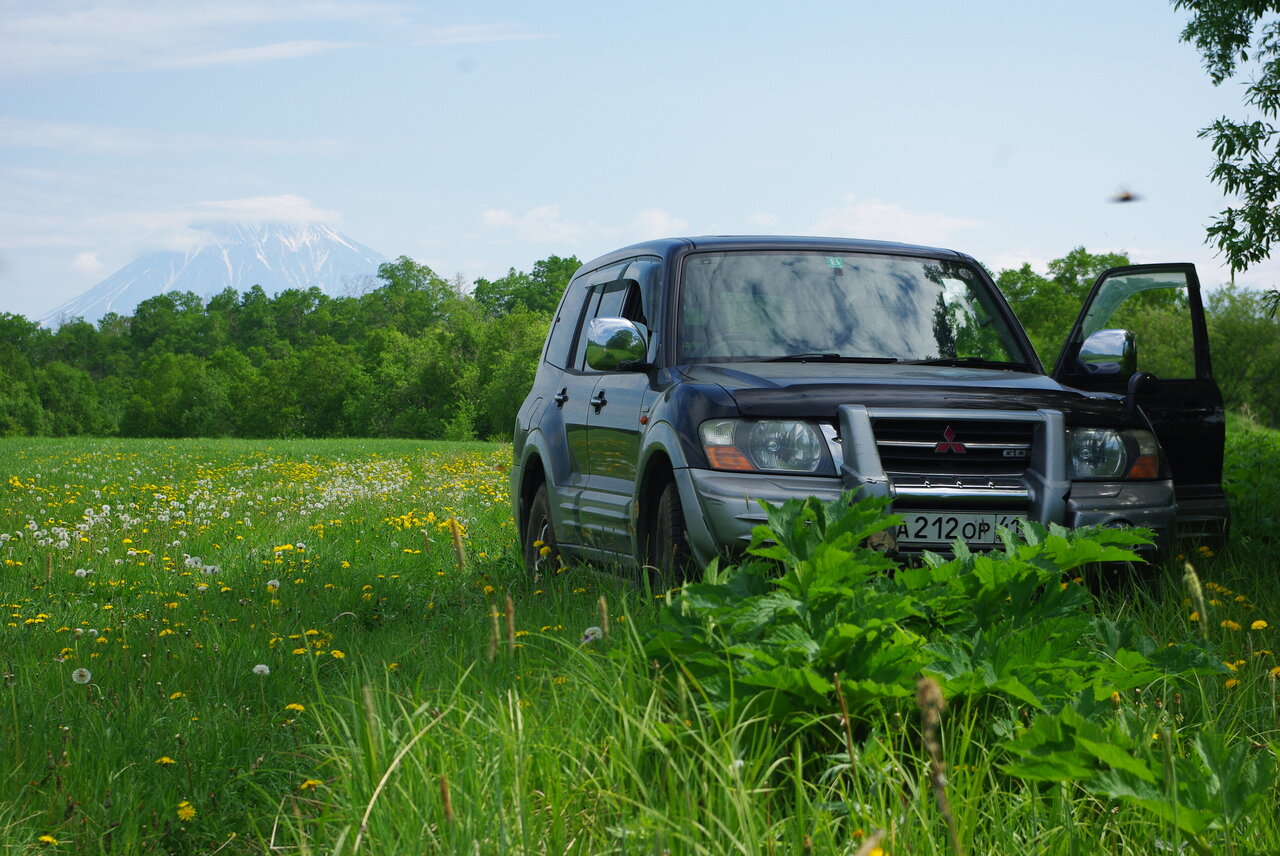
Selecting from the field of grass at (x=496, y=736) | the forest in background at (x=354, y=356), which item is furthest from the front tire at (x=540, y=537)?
the forest in background at (x=354, y=356)

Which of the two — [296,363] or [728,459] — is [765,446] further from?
[296,363]

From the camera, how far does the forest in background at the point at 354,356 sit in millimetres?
67938

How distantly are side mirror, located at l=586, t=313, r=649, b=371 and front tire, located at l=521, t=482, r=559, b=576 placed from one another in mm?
1432

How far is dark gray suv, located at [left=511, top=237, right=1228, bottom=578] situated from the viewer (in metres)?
4.85

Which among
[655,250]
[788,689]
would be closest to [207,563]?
[655,250]

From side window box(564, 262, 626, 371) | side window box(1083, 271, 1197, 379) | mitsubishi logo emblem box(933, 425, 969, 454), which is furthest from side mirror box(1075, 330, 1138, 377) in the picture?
side window box(1083, 271, 1197, 379)

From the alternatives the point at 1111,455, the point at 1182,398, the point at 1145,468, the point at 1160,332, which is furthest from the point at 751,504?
the point at 1160,332

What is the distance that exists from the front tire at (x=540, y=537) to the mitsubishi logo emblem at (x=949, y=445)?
2.47 m

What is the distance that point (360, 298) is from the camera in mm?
129750

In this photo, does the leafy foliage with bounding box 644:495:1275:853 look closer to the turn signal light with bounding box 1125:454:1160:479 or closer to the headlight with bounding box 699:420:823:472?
the headlight with bounding box 699:420:823:472

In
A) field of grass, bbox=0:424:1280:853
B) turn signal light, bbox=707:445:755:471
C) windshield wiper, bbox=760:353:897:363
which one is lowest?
field of grass, bbox=0:424:1280:853

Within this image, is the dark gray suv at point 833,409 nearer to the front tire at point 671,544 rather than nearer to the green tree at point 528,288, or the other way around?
the front tire at point 671,544

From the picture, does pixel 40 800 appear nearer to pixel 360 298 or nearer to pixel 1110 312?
pixel 1110 312

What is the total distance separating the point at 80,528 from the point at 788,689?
776 centimetres
